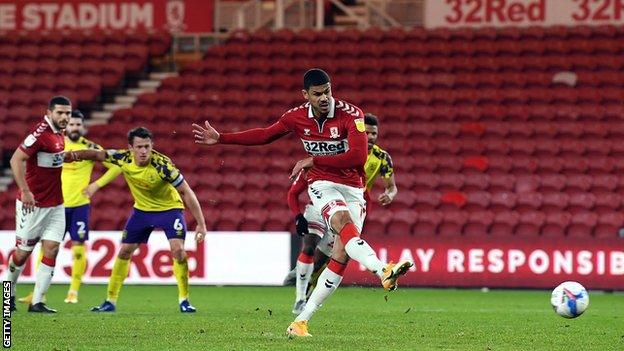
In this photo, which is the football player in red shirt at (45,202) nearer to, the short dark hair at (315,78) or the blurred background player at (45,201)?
the blurred background player at (45,201)

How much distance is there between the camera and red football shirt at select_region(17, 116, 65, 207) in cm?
1271

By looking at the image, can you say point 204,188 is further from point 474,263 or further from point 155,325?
point 155,325

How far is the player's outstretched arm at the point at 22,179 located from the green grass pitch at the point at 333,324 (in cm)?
114

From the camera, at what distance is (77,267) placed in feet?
49.2

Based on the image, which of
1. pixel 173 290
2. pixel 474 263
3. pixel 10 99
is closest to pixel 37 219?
pixel 173 290

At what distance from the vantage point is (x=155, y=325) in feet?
36.8

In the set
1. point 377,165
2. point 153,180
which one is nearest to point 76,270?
point 153,180

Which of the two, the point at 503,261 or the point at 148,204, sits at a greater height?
the point at 148,204

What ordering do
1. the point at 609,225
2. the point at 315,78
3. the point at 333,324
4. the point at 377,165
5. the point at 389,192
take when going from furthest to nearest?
the point at 609,225, the point at 377,165, the point at 389,192, the point at 333,324, the point at 315,78

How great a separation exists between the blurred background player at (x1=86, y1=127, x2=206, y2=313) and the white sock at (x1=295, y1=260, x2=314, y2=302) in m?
1.25

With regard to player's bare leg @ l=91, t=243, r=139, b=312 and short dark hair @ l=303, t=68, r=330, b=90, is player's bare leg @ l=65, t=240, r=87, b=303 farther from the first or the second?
A: short dark hair @ l=303, t=68, r=330, b=90

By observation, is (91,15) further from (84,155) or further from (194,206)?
(194,206)

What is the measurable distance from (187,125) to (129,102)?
2.30 m

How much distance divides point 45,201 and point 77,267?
2160 mm
